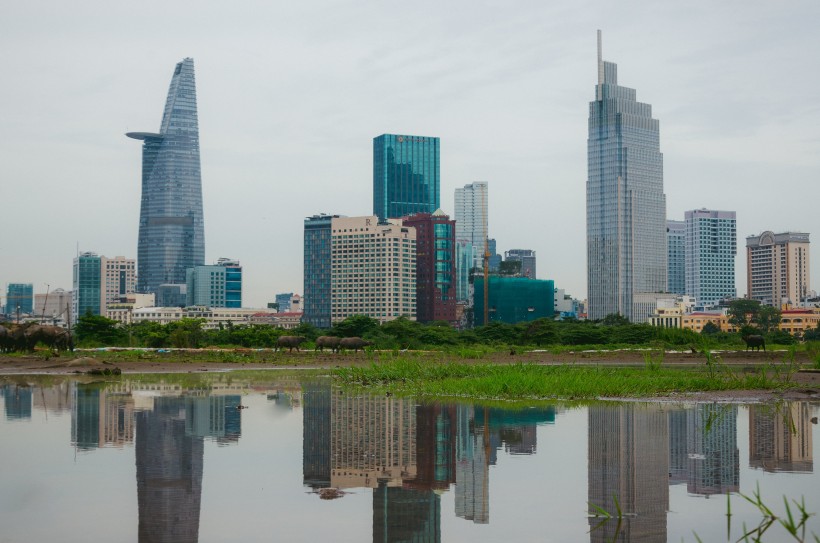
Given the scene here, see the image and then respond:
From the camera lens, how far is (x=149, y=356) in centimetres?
5619

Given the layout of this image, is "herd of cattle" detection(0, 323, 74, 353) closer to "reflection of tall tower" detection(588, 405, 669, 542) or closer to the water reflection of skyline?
the water reflection of skyline

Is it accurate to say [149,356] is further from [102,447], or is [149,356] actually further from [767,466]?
A: [767,466]

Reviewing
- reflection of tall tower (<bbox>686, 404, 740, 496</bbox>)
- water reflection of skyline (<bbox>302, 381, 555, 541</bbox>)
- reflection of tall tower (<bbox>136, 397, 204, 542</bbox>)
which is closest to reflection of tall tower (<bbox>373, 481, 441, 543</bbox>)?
water reflection of skyline (<bbox>302, 381, 555, 541</bbox>)

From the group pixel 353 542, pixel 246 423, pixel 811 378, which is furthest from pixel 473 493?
pixel 811 378

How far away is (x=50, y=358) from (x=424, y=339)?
4206 centimetres

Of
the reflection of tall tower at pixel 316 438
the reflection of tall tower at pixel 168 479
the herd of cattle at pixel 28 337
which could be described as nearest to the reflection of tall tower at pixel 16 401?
the reflection of tall tower at pixel 168 479

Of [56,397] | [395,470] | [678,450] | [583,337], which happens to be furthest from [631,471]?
[583,337]

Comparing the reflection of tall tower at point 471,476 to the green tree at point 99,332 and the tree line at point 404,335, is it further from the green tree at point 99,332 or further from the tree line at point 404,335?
the green tree at point 99,332

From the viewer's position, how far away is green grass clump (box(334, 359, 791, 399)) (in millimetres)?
29047

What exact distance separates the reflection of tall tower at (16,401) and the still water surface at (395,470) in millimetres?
229

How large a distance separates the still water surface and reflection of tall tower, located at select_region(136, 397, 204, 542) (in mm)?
46

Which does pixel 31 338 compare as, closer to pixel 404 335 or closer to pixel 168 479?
pixel 404 335

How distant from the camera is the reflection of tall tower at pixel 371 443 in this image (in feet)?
49.4

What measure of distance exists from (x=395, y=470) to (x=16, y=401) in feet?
56.6
